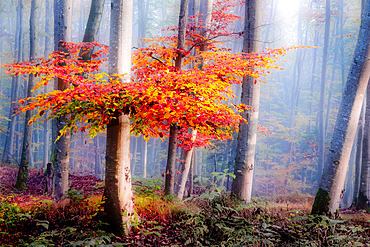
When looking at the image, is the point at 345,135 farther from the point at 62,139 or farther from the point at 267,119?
the point at 267,119

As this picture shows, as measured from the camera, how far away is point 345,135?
17.7ft

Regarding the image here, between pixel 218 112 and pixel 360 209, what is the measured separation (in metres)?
7.61

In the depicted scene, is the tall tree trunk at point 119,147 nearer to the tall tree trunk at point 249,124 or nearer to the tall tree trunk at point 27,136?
the tall tree trunk at point 249,124

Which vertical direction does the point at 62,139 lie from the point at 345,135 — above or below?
below

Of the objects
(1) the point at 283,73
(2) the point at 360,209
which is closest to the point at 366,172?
(2) the point at 360,209

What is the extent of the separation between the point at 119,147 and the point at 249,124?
3.41m

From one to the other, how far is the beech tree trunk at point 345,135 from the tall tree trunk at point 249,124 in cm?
175

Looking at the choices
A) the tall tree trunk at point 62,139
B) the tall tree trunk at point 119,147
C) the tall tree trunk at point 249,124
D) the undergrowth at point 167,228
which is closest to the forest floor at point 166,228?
the undergrowth at point 167,228

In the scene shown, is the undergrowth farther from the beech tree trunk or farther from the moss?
the beech tree trunk

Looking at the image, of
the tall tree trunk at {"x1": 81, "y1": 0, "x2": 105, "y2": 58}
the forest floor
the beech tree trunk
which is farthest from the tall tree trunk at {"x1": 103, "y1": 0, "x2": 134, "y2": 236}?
the beech tree trunk

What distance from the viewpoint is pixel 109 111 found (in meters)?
4.17

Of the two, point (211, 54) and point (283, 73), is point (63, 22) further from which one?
point (283, 73)

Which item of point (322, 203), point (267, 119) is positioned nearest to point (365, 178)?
point (322, 203)

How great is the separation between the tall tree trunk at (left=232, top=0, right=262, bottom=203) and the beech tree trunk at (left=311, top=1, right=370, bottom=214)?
5.74 feet
